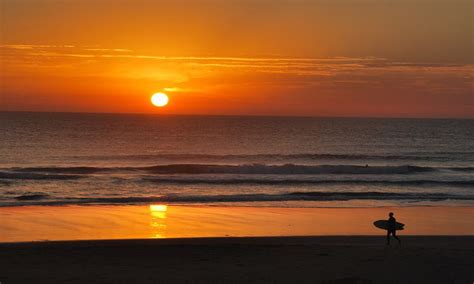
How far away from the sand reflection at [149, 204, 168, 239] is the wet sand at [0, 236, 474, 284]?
1.45 m

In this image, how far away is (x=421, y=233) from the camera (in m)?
19.1

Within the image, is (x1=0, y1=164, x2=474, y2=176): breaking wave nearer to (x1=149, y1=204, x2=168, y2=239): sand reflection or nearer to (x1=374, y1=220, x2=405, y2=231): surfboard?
(x1=149, y1=204, x2=168, y2=239): sand reflection

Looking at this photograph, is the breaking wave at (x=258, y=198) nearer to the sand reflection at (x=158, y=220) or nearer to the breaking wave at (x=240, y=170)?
the sand reflection at (x=158, y=220)

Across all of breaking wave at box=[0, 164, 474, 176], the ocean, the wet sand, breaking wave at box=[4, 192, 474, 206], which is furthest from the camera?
breaking wave at box=[0, 164, 474, 176]

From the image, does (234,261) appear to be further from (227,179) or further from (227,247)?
(227,179)

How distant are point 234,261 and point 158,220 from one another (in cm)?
772

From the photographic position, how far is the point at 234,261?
46.5ft

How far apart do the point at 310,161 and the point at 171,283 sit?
1629 inches

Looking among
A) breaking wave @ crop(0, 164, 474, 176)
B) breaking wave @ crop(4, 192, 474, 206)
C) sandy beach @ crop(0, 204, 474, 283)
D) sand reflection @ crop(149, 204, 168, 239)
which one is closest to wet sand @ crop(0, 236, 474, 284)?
sandy beach @ crop(0, 204, 474, 283)

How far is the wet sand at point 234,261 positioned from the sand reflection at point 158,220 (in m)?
1.45

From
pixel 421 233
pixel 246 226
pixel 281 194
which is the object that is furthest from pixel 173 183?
pixel 421 233

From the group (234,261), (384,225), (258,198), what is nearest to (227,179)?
(258,198)

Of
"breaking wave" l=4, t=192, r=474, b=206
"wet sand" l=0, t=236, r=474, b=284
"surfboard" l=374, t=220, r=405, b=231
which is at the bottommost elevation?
"wet sand" l=0, t=236, r=474, b=284

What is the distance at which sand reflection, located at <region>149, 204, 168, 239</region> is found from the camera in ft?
61.1
